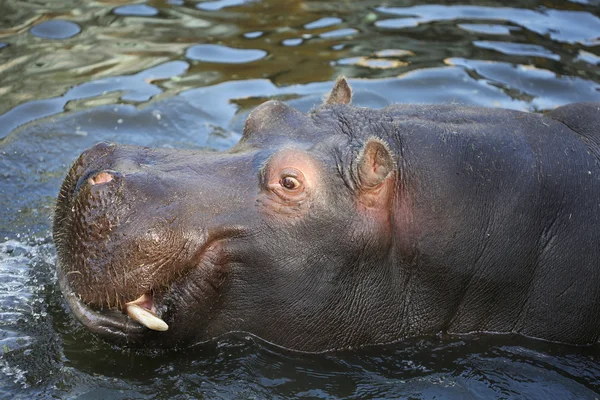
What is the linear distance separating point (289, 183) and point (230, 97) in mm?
A: 5113

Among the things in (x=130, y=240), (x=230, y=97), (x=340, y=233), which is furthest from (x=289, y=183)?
(x=230, y=97)

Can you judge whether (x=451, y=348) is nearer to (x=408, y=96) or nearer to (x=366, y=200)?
(x=366, y=200)

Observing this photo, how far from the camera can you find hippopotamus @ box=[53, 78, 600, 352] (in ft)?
18.5

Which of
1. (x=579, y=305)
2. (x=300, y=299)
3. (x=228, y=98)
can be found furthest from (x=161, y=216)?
(x=228, y=98)

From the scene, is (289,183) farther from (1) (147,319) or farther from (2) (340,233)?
(1) (147,319)

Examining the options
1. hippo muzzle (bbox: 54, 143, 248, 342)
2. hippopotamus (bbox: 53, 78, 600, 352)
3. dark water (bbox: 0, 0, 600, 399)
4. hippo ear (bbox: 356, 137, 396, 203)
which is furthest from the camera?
dark water (bbox: 0, 0, 600, 399)

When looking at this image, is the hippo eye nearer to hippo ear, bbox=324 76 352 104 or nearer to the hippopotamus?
the hippopotamus

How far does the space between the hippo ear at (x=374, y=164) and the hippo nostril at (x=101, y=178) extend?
1.57 metres

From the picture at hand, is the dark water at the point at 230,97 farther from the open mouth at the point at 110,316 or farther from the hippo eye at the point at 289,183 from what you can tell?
the hippo eye at the point at 289,183

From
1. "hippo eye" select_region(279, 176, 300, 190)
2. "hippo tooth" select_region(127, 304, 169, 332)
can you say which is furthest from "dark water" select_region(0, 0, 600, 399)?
"hippo eye" select_region(279, 176, 300, 190)

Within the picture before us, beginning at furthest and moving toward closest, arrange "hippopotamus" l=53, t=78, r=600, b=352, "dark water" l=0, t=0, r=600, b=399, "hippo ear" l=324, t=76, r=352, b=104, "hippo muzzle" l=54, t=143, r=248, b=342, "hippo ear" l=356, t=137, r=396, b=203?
"hippo ear" l=324, t=76, r=352, b=104, "dark water" l=0, t=0, r=600, b=399, "hippo ear" l=356, t=137, r=396, b=203, "hippopotamus" l=53, t=78, r=600, b=352, "hippo muzzle" l=54, t=143, r=248, b=342

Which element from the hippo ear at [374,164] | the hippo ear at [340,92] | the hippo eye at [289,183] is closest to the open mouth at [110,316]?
the hippo eye at [289,183]

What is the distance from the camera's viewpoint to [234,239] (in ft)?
19.0

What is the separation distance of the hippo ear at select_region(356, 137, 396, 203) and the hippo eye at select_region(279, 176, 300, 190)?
40cm
